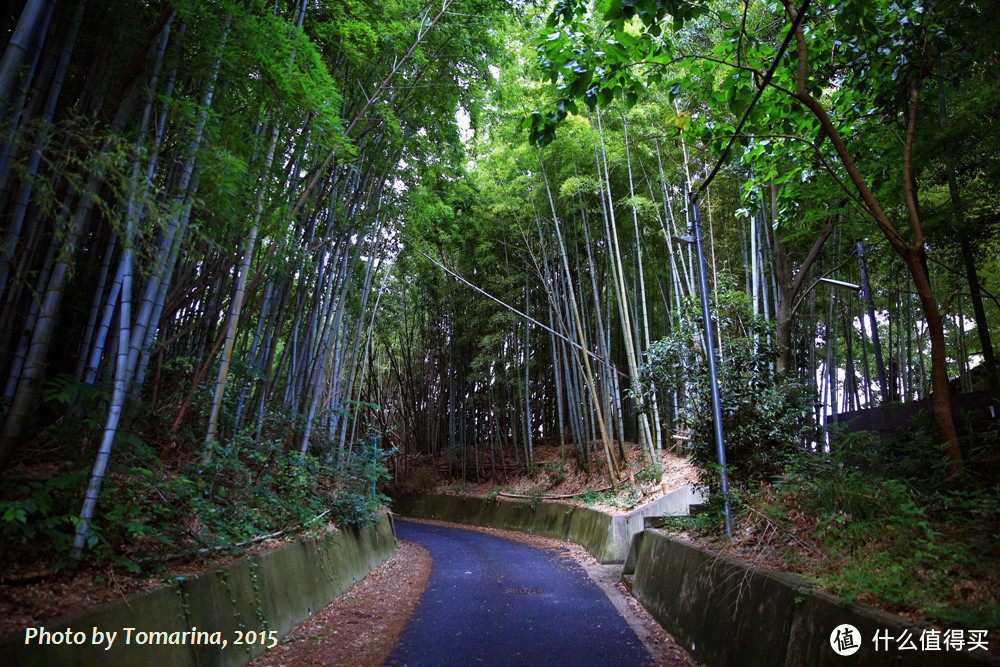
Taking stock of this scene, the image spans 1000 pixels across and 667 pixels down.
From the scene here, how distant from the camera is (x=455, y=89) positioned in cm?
507

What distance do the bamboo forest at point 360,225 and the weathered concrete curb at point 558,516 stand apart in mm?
1930

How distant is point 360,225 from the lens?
5.72m

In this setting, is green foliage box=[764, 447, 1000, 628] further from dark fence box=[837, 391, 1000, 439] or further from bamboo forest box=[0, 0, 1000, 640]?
dark fence box=[837, 391, 1000, 439]

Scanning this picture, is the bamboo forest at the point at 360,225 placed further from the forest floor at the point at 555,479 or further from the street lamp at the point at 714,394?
the forest floor at the point at 555,479

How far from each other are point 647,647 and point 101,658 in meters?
2.77

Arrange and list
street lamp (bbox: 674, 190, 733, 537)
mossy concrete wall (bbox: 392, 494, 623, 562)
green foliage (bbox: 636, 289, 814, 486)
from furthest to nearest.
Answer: mossy concrete wall (bbox: 392, 494, 623, 562), green foliage (bbox: 636, 289, 814, 486), street lamp (bbox: 674, 190, 733, 537)

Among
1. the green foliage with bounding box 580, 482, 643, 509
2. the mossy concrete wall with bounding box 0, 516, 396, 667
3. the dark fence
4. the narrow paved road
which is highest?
the dark fence

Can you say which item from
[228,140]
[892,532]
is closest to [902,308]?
[892,532]

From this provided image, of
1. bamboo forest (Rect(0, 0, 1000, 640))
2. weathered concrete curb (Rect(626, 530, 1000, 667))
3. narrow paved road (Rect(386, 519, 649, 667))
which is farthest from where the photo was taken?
narrow paved road (Rect(386, 519, 649, 667))

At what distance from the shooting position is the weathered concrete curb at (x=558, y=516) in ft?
22.2

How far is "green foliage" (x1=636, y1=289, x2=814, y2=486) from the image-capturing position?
177 inches

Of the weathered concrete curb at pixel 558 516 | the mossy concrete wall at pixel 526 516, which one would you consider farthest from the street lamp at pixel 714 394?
the mossy concrete wall at pixel 526 516

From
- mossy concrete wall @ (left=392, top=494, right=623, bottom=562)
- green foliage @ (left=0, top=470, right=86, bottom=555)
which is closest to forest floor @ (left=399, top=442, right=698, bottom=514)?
mossy concrete wall @ (left=392, top=494, right=623, bottom=562)

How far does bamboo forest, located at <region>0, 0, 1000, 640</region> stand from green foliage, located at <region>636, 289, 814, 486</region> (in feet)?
0.09
